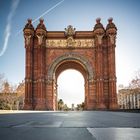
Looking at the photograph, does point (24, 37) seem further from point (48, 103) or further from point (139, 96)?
point (139, 96)

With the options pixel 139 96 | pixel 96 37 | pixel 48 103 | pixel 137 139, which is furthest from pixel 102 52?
pixel 139 96

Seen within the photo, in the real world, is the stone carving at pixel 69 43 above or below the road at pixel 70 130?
above

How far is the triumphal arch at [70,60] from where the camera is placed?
38344 mm

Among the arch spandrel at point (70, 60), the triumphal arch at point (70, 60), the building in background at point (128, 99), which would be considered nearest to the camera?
the triumphal arch at point (70, 60)

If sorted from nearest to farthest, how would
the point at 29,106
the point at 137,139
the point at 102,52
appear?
the point at 137,139
the point at 29,106
the point at 102,52

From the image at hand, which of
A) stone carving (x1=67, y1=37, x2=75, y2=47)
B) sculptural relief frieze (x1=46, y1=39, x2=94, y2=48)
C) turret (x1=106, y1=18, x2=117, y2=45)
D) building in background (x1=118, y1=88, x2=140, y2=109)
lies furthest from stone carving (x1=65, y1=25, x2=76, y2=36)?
building in background (x1=118, y1=88, x2=140, y2=109)

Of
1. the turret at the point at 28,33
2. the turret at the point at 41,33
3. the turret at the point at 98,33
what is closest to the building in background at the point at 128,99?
the turret at the point at 98,33

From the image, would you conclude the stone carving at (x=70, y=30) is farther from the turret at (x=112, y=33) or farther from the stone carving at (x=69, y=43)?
the turret at (x=112, y=33)

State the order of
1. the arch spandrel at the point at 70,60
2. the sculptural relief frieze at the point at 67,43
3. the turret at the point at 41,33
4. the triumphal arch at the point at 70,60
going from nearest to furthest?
the triumphal arch at the point at 70,60 → the turret at the point at 41,33 → the arch spandrel at the point at 70,60 → the sculptural relief frieze at the point at 67,43

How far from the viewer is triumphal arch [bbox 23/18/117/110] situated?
38.3 metres

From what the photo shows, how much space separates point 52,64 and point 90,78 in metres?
6.45

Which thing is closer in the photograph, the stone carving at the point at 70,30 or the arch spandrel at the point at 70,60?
the arch spandrel at the point at 70,60

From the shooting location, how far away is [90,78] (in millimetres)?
39344

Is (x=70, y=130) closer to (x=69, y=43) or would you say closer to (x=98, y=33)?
(x=98, y=33)
